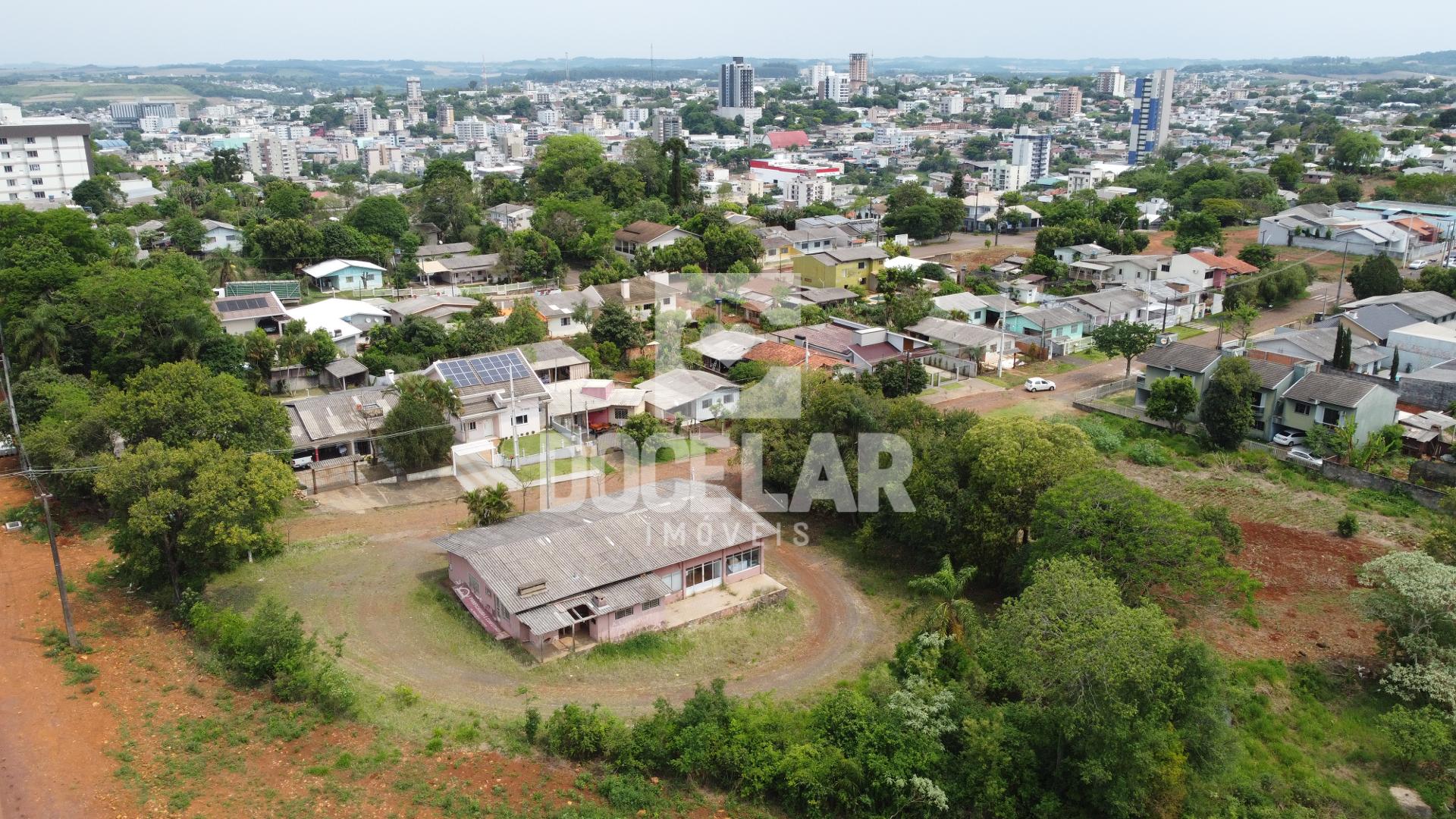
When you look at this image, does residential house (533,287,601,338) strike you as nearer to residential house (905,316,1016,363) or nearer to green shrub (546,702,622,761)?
residential house (905,316,1016,363)

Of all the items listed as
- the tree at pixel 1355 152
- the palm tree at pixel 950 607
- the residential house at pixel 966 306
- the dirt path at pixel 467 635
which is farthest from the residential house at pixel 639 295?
the tree at pixel 1355 152

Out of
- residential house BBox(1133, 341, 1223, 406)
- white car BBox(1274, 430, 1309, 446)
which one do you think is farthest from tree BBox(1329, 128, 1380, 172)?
white car BBox(1274, 430, 1309, 446)

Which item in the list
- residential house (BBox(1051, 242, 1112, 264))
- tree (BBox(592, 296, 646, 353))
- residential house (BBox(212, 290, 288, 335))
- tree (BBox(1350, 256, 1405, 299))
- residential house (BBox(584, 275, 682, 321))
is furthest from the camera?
residential house (BBox(1051, 242, 1112, 264))

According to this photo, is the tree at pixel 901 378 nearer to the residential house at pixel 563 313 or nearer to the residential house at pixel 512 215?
the residential house at pixel 563 313

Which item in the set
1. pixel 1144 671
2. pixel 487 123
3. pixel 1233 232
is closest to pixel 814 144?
pixel 487 123

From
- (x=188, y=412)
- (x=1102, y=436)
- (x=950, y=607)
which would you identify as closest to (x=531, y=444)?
(x=188, y=412)

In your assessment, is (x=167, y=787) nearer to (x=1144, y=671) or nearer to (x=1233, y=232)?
(x=1144, y=671)
